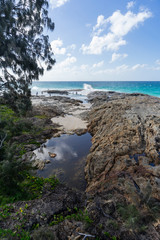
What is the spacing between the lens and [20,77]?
8.95 metres

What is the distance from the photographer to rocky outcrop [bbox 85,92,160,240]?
3718mm

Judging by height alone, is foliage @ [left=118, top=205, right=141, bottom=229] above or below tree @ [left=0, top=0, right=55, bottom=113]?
below

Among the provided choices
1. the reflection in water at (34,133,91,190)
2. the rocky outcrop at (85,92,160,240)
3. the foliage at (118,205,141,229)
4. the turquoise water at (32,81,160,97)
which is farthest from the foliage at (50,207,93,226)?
the turquoise water at (32,81,160,97)

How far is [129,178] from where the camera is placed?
5.63 m

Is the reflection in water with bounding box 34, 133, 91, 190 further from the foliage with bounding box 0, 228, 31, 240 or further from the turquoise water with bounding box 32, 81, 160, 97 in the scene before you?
→ the turquoise water with bounding box 32, 81, 160, 97

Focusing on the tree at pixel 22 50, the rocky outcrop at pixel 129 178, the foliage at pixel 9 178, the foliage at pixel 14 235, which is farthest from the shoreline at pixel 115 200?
the tree at pixel 22 50

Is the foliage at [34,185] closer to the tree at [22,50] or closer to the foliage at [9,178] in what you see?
the foliage at [9,178]

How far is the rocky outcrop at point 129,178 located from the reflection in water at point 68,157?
1.17 meters

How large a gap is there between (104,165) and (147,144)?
3274 mm

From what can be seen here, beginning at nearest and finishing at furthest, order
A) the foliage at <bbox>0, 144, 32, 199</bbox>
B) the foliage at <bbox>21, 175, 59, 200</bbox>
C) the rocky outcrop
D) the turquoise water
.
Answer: the rocky outcrop → the foliage at <bbox>0, 144, 32, 199</bbox> → the foliage at <bbox>21, 175, 59, 200</bbox> → the turquoise water

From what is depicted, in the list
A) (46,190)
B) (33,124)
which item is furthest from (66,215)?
(33,124)

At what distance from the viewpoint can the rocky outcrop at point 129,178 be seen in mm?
3718

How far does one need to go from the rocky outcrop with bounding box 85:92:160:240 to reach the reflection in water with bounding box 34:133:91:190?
1.17 meters

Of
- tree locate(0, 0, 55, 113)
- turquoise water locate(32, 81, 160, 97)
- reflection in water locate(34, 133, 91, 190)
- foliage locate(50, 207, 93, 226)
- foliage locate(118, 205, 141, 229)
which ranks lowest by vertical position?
reflection in water locate(34, 133, 91, 190)
